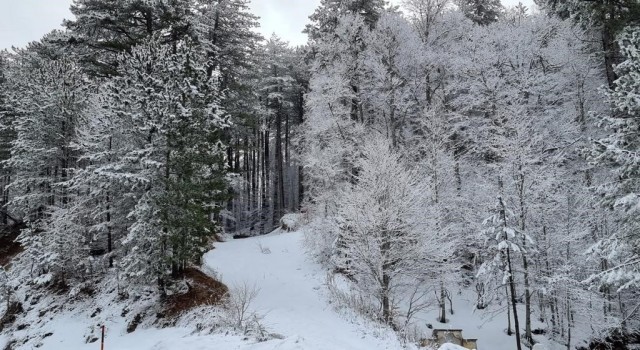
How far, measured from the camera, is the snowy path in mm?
10346

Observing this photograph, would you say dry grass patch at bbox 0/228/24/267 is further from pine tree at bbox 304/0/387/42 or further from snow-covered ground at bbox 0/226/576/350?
pine tree at bbox 304/0/387/42

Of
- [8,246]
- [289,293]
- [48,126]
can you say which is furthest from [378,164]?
[8,246]

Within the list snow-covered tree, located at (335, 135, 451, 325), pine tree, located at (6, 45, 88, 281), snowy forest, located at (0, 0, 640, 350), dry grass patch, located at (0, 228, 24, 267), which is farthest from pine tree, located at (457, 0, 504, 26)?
dry grass patch, located at (0, 228, 24, 267)

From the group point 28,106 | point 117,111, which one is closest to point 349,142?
point 117,111

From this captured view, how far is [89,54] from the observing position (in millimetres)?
19766

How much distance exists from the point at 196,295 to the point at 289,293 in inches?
144

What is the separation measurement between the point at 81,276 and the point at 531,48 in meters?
27.1

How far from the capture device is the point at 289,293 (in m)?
15.6

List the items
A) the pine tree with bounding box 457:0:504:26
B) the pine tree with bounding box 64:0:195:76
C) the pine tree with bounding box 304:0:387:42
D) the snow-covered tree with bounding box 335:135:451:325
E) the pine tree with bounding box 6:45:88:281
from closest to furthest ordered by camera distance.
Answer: the snow-covered tree with bounding box 335:135:451:325 → the pine tree with bounding box 64:0:195:76 → the pine tree with bounding box 6:45:88:281 → the pine tree with bounding box 304:0:387:42 → the pine tree with bounding box 457:0:504:26

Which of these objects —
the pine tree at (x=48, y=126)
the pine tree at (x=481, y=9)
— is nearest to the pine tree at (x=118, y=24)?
the pine tree at (x=48, y=126)

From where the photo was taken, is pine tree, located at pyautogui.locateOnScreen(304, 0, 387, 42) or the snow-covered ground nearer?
the snow-covered ground

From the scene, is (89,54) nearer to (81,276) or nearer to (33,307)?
(81,276)

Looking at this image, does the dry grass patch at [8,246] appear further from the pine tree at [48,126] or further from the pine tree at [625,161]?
the pine tree at [625,161]

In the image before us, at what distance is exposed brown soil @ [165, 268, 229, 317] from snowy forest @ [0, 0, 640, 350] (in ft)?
1.31
